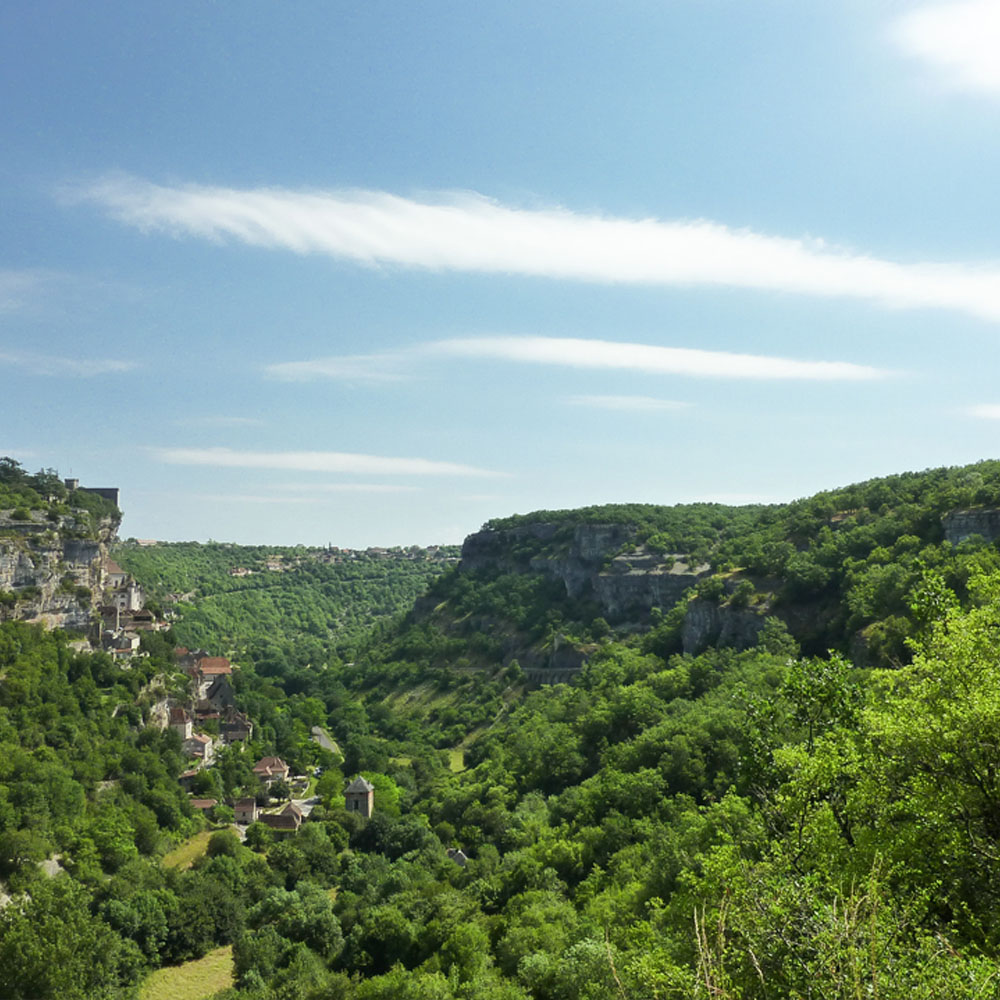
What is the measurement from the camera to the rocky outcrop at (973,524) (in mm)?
43219

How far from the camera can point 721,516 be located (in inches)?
4122

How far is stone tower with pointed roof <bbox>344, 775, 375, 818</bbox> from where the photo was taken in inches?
2101

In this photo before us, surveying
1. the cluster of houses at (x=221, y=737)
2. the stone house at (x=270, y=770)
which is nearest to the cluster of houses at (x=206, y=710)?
the cluster of houses at (x=221, y=737)

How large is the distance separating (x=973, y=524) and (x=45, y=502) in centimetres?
7264

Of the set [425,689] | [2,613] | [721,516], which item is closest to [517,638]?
[425,689]

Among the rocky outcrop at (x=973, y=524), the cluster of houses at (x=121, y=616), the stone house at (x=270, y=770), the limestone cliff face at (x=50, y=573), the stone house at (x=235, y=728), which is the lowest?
the stone house at (x=270, y=770)

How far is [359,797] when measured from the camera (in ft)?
176

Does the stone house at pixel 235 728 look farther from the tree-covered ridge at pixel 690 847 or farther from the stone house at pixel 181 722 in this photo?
the tree-covered ridge at pixel 690 847

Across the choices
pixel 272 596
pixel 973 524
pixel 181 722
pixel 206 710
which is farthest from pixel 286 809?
pixel 272 596

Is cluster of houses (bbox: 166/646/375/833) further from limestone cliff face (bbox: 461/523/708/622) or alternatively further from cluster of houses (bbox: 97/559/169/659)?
limestone cliff face (bbox: 461/523/708/622)

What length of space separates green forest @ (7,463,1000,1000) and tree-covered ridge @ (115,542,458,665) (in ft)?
133

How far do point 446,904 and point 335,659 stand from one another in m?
90.1

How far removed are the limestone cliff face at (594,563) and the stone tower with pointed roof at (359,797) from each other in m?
44.1

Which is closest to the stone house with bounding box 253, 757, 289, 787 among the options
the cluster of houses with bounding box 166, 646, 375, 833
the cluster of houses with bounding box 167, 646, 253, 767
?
the cluster of houses with bounding box 166, 646, 375, 833
